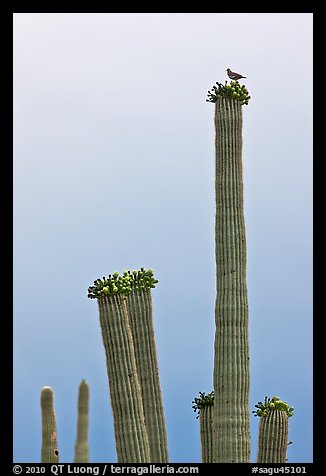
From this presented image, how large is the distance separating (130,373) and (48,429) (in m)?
1.52

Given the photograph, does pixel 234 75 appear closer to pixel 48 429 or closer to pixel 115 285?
pixel 115 285

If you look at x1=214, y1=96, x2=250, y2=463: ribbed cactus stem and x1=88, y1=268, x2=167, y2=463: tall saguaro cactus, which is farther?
x1=214, y1=96, x2=250, y2=463: ribbed cactus stem

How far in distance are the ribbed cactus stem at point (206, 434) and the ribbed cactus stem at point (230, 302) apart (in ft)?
3.46

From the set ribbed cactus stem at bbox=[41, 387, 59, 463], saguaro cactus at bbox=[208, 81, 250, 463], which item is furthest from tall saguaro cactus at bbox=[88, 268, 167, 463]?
ribbed cactus stem at bbox=[41, 387, 59, 463]

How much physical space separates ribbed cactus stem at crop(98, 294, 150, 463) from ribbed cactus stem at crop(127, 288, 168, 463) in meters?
0.99

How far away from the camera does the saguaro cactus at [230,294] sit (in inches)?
551

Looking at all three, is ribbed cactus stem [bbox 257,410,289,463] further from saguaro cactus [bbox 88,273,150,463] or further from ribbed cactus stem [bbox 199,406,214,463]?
saguaro cactus [bbox 88,273,150,463]

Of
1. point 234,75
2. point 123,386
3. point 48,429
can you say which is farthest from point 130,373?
point 234,75

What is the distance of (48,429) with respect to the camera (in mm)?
12078

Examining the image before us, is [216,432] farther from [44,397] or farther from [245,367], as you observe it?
[44,397]

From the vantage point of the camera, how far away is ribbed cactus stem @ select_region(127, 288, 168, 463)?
14.2m
